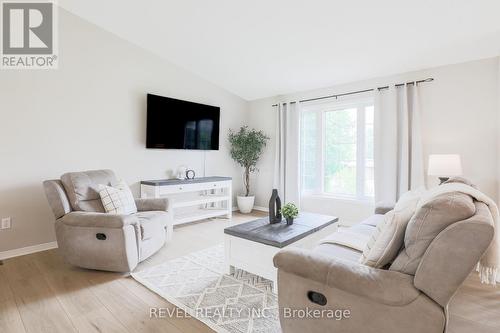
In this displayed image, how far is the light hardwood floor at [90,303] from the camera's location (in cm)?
175

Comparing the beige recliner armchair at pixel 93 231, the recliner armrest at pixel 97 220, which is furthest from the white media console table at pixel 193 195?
the recliner armrest at pixel 97 220

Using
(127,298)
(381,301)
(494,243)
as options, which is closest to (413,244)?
(381,301)

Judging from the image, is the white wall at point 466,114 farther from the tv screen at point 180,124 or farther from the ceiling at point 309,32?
the tv screen at point 180,124

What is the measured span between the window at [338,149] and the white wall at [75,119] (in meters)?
2.28

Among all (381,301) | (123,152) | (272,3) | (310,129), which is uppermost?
(272,3)

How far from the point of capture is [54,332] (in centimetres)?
168

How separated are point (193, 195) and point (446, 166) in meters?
3.58

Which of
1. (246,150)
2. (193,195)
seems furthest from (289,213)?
(246,150)

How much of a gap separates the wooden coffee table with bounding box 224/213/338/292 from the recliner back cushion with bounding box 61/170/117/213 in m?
1.52

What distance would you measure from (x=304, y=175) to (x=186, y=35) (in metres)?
2.98

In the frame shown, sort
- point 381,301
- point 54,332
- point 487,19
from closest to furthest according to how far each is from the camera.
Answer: point 381,301 → point 54,332 → point 487,19

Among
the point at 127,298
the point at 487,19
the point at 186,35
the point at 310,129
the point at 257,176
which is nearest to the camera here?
the point at 127,298

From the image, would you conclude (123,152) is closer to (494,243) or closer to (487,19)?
(494,243)

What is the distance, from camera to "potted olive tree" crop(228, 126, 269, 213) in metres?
5.12
